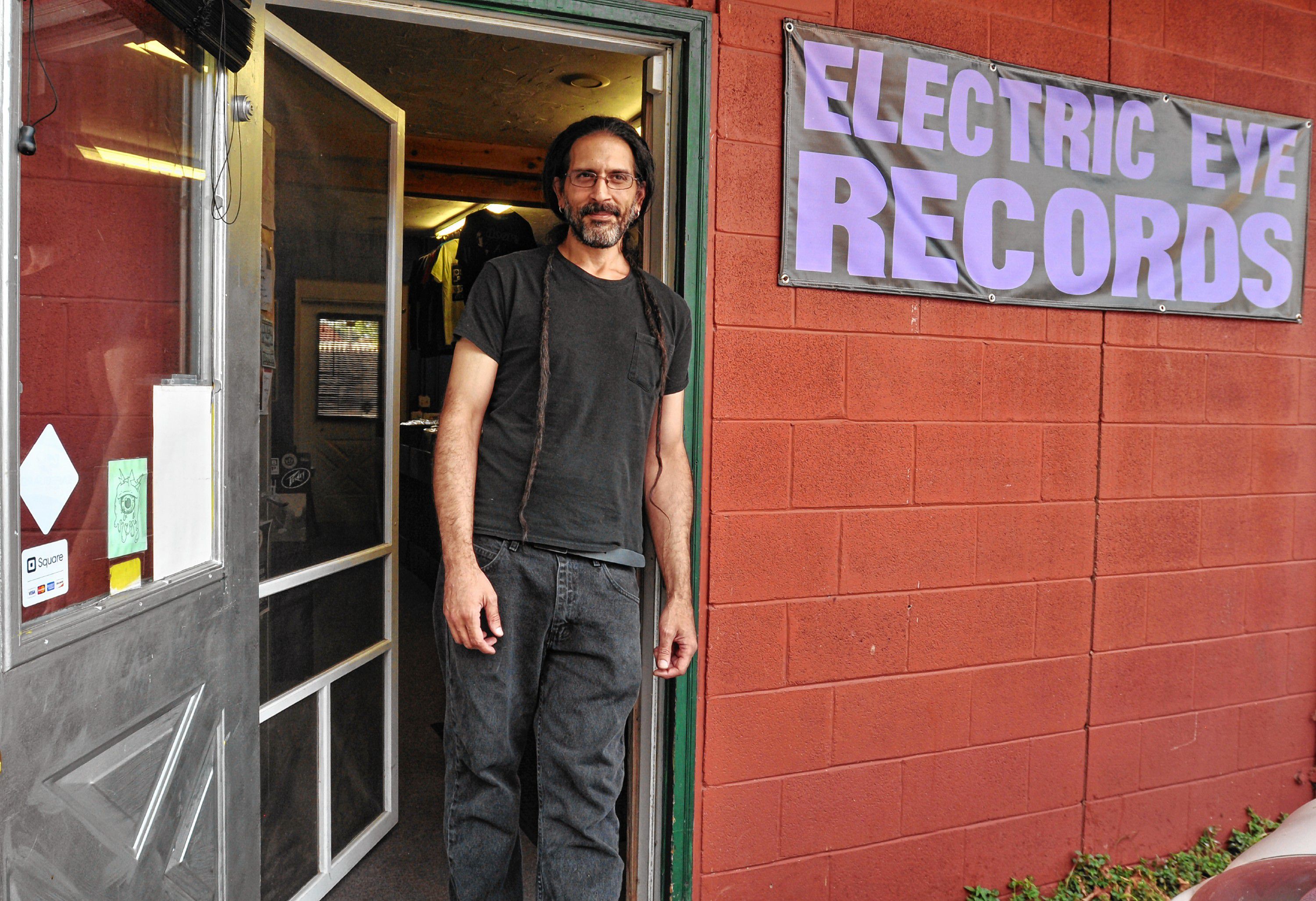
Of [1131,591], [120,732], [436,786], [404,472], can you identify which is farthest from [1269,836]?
[404,472]

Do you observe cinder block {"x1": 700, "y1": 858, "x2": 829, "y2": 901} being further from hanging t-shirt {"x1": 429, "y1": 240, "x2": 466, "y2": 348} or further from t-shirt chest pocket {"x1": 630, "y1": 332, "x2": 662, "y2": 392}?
hanging t-shirt {"x1": 429, "y1": 240, "x2": 466, "y2": 348}

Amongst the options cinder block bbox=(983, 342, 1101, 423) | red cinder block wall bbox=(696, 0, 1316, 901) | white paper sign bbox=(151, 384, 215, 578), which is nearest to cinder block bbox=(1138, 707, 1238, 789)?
red cinder block wall bbox=(696, 0, 1316, 901)

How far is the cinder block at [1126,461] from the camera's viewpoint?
282cm

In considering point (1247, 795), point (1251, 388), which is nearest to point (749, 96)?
point (1251, 388)

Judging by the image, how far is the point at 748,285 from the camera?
2350 millimetres

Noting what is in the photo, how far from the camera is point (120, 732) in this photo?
1.55m

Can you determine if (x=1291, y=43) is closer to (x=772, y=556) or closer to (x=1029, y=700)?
(x=1029, y=700)

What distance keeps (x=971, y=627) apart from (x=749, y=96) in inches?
61.7

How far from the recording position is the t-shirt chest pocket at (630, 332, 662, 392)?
6.72ft

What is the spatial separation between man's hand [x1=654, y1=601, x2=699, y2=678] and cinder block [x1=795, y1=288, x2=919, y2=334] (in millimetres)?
793

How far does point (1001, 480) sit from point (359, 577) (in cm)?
185

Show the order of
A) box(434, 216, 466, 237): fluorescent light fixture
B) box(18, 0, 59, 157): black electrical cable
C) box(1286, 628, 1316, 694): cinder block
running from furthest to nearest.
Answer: box(434, 216, 466, 237): fluorescent light fixture < box(1286, 628, 1316, 694): cinder block < box(18, 0, 59, 157): black electrical cable

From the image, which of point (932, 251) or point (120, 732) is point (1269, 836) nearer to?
point (932, 251)

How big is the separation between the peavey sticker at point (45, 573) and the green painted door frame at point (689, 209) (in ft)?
4.31
